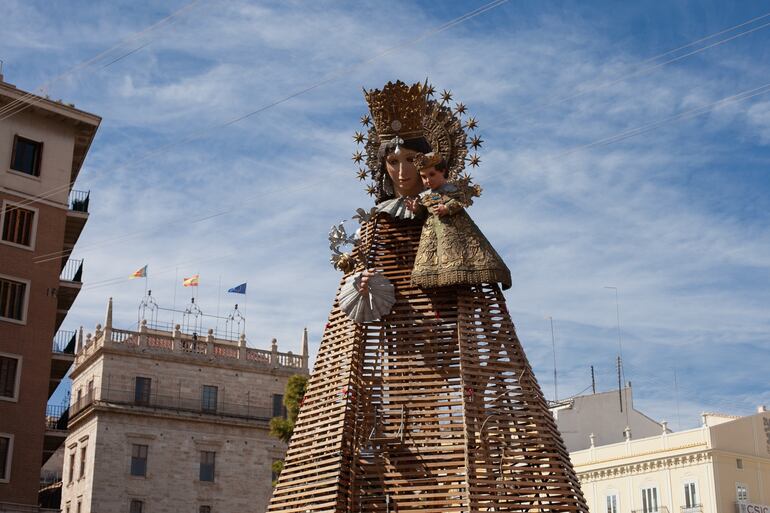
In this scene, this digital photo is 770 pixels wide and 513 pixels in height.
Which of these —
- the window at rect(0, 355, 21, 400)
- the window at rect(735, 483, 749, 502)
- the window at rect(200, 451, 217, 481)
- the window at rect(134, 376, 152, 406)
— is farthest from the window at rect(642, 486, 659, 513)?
the window at rect(0, 355, 21, 400)

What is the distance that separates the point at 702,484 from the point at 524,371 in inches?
1281

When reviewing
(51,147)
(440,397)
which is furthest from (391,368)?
(51,147)

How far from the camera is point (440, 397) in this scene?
18.0m

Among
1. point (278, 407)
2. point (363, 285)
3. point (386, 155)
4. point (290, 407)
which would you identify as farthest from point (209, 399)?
point (363, 285)

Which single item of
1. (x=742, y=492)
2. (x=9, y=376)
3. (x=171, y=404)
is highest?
(x=171, y=404)

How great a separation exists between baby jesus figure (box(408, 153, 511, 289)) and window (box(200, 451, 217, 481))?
36416 millimetres

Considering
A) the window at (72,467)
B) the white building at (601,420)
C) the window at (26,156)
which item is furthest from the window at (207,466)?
the window at (26,156)

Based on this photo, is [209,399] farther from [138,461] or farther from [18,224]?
[18,224]

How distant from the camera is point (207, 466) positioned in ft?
175

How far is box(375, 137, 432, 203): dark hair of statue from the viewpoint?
20.0 m

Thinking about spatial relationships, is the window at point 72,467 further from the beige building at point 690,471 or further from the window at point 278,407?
the beige building at point 690,471

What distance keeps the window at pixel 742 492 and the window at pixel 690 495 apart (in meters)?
1.87

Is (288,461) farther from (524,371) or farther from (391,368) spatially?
(524,371)

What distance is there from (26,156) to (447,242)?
2372 cm
